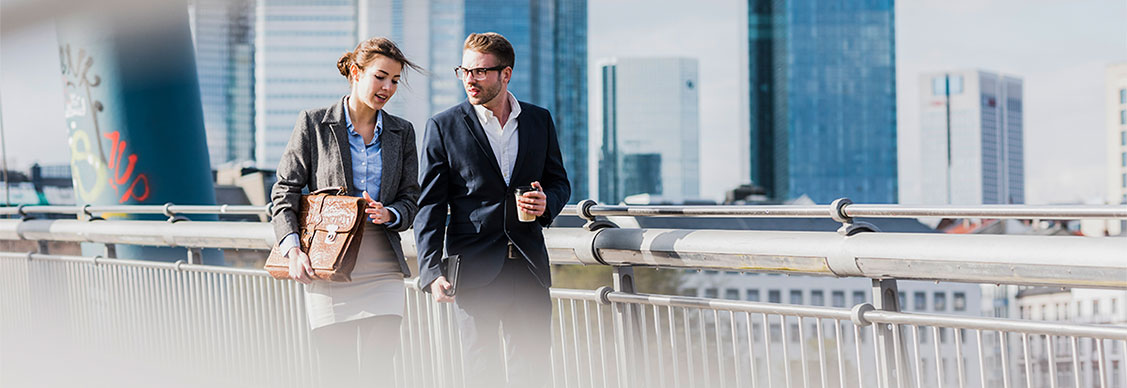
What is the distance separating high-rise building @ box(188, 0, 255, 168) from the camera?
566ft

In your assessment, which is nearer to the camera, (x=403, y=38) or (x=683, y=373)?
(x=683, y=373)

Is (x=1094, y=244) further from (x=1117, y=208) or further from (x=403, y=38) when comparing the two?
(x=403, y=38)

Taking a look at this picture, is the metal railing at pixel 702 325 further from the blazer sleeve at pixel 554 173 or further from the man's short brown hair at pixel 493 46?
the man's short brown hair at pixel 493 46

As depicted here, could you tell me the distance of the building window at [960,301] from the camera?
4882 inches

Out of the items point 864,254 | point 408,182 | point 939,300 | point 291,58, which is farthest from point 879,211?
point 291,58

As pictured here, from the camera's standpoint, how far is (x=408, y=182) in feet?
13.6

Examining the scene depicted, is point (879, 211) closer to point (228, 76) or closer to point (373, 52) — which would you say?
point (373, 52)

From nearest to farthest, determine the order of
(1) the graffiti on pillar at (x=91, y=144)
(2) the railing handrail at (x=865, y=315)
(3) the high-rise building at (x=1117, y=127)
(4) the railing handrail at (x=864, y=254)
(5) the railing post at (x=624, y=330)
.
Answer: (4) the railing handrail at (x=864, y=254)
(2) the railing handrail at (x=865, y=315)
(5) the railing post at (x=624, y=330)
(1) the graffiti on pillar at (x=91, y=144)
(3) the high-rise building at (x=1117, y=127)

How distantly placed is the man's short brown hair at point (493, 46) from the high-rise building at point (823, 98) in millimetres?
157460

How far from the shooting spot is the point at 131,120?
12.6 metres

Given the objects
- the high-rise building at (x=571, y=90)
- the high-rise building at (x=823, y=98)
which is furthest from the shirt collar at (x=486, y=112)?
the high-rise building at (x=823, y=98)

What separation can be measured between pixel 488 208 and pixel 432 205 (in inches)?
Result: 7.6

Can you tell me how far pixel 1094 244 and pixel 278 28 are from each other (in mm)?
175480

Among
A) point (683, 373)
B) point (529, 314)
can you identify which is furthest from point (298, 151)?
point (683, 373)
